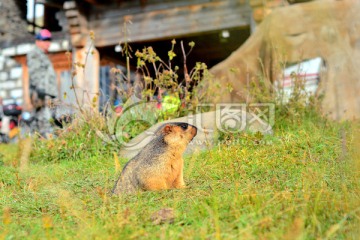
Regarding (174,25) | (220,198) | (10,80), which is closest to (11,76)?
(10,80)

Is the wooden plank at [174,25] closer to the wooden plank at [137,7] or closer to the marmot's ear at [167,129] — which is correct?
the wooden plank at [137,7]

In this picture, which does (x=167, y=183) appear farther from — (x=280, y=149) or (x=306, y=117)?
(x=306, y=117)

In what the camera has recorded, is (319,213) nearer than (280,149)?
Yes

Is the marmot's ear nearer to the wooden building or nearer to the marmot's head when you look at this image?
the marmot's head

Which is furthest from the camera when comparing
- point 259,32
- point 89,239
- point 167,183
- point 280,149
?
point 259,32

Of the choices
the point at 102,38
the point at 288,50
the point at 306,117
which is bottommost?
the point at 306,117

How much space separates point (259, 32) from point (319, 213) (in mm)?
6360

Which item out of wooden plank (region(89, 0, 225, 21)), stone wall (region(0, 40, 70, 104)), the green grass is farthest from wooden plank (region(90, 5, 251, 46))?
the green grass

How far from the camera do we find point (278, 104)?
21.3 feet

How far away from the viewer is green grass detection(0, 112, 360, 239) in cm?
246

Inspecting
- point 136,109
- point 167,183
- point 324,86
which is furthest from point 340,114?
point 167,183

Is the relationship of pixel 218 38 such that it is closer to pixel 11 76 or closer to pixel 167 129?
pixel 11 76

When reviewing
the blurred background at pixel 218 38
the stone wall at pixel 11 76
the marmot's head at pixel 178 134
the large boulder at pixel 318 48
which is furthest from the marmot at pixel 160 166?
the stone wall at pixel 11 76

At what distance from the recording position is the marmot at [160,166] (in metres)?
3.60
